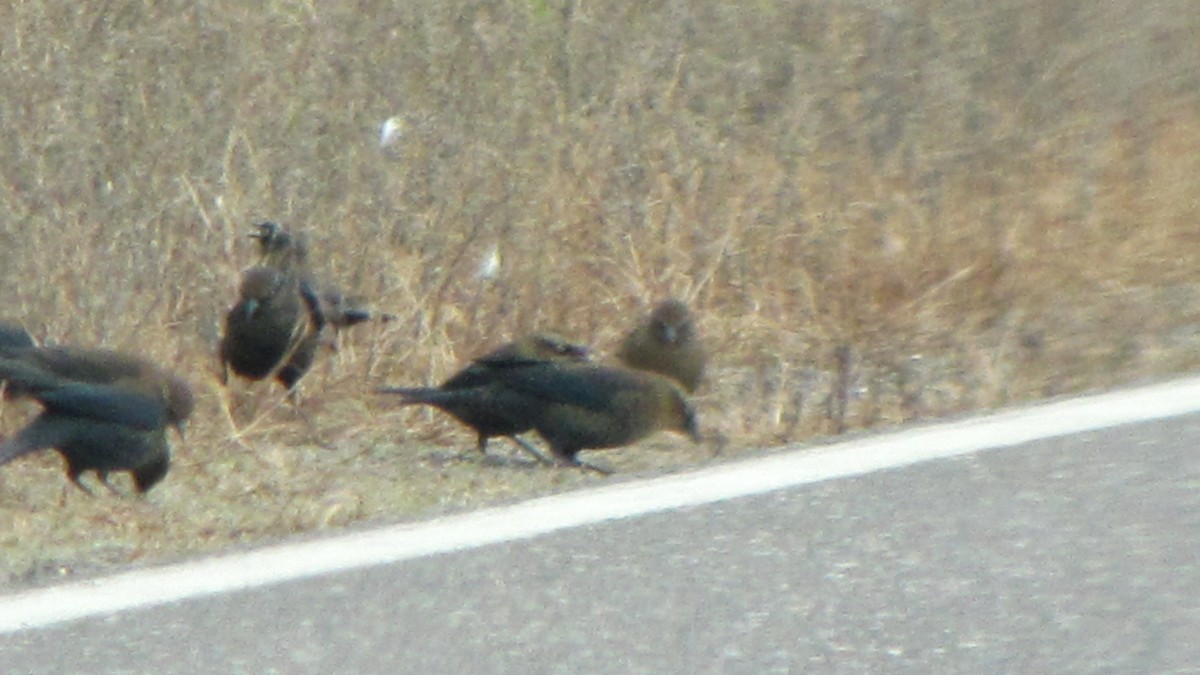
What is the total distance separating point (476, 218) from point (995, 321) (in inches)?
76.8

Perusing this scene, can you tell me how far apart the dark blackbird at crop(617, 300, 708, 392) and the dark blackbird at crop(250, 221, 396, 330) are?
0.90 m

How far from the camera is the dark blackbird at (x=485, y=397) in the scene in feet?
21.4

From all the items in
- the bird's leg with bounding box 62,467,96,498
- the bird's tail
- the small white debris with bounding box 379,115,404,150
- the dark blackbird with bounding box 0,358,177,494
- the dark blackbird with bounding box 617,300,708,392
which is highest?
the small white debris with bounding box 379,115,404,150

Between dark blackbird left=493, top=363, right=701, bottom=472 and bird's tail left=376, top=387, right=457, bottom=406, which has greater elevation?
bird's tail left=376, top=387, right=457, bottom=406

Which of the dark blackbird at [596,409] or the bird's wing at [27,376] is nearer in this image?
the bird's wing at [27,376]

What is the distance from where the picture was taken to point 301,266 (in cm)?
755

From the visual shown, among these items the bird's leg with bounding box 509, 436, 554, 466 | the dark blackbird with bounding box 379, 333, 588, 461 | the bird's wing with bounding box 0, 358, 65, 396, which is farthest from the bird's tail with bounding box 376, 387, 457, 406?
the bird's wing with bounding box 0, 358, 65, 396

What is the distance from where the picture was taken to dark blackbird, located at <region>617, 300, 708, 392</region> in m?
7.09

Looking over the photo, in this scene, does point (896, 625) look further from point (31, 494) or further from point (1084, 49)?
point (1084, 49)

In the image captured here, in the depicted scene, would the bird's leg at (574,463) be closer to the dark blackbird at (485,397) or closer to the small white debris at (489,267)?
the dark blackbird at (485,397)

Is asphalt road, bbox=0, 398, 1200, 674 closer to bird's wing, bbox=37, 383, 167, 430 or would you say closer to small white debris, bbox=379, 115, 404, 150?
bird's wing, bbox=37, 383, 167, 430

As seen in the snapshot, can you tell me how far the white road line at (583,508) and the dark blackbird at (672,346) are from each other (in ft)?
5.18

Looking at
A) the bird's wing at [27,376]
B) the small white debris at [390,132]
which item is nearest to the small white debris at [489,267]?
the small white debris at [390,132]

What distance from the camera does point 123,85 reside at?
7.23 m
